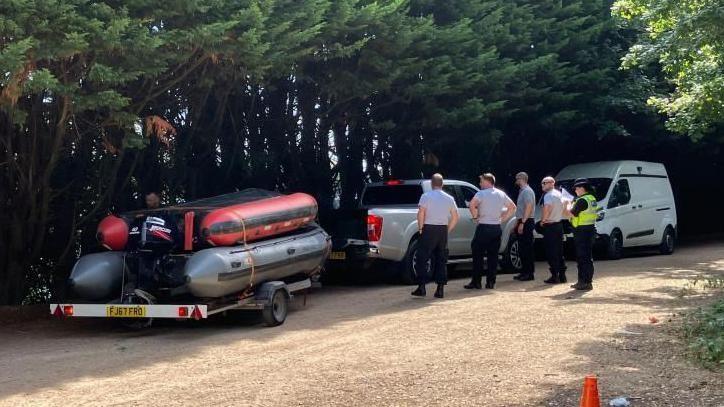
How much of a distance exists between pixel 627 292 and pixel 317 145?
7649 millimetres

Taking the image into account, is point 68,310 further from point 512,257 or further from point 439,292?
point 512,257

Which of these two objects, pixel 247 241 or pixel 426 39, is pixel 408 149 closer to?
pixel 426 39

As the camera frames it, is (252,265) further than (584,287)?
No

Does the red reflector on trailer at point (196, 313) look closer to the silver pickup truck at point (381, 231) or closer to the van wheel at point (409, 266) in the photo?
the silver pickup truck at point (381, 231)

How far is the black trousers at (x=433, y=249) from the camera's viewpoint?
12.4 meters

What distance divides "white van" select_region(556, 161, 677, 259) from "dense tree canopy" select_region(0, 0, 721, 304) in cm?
141

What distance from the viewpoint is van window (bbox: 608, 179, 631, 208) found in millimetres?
19391

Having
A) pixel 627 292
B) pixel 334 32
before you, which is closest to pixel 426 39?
pixel 334 32

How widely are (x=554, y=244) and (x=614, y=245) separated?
242 inches

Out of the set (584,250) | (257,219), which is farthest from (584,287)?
(257,219)

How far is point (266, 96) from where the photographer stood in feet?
54.5

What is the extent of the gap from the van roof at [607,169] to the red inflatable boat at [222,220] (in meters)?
10.1

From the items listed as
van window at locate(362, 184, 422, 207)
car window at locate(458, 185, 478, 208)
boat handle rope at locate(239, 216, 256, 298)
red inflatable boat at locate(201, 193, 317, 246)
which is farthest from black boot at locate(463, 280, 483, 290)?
boat handle rope at locate(239, 216, 256, 298)

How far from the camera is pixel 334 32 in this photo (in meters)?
13.5
